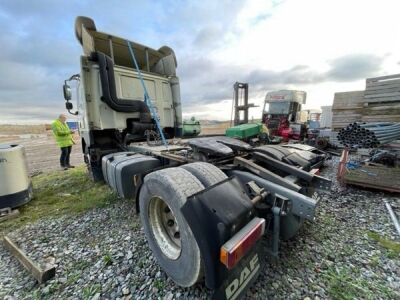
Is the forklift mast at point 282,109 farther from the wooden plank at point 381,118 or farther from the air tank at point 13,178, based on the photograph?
the air tank at point 13,178

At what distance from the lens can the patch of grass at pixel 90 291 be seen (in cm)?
186

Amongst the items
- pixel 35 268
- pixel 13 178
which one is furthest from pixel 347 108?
pixel 13 178

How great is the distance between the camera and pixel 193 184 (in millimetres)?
1756

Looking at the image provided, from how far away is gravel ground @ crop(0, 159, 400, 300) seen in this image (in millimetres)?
1822

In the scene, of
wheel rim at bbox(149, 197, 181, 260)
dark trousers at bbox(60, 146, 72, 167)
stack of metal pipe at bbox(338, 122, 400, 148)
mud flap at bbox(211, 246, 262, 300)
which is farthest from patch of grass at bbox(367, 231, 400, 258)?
dark trousers at bbox(60, 146, 72, 167)

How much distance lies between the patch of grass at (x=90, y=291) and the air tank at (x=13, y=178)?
9.82ft

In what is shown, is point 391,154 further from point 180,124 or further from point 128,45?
point 128,45

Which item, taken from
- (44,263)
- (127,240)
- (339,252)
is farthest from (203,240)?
(44,263)

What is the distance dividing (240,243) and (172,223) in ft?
3.18

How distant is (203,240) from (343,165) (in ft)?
13.7

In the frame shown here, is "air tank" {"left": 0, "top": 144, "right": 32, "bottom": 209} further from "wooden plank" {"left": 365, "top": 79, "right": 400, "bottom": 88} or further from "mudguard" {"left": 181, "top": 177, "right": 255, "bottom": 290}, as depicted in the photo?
"wooden plank" {"left": 365, "top": 79, "right": 400, "bottom": 88}

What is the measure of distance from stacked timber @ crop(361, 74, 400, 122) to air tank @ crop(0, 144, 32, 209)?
28.0 ft

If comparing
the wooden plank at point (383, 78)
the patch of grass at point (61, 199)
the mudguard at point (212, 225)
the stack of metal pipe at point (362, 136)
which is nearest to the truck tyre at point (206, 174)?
the mudguard at point (212, 225)

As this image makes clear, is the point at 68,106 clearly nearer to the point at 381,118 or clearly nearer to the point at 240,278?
the point at 240,278
